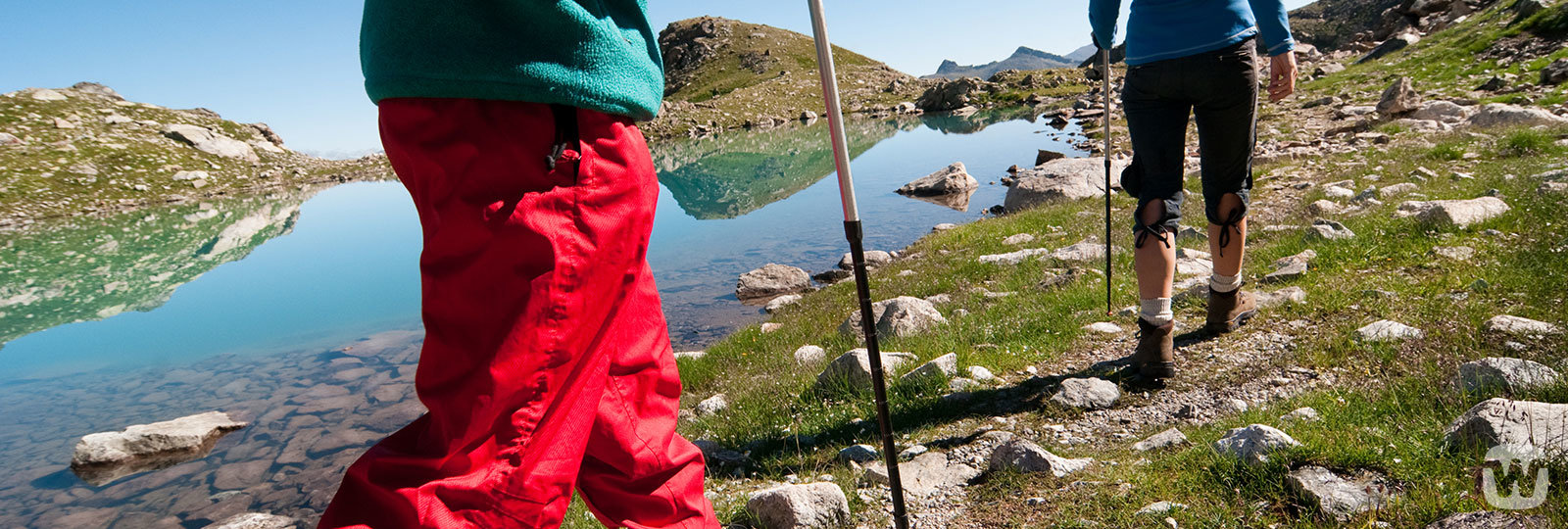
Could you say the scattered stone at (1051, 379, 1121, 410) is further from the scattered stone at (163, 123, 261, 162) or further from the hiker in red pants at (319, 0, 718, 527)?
the scattered stone at (163, 123, 261, 162)

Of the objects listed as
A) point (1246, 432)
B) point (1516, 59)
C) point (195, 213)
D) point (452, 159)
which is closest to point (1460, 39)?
point (1516, 59)

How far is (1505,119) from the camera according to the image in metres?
11.6

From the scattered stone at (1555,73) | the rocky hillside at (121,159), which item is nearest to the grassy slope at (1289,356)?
the scattered stone at (1555,73)

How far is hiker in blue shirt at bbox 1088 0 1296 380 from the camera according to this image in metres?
4.25

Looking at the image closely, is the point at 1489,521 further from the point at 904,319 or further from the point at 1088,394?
the point at 904,319

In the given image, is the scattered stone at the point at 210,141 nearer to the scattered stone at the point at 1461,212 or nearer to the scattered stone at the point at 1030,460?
the scattered stone at the point at 1030,460

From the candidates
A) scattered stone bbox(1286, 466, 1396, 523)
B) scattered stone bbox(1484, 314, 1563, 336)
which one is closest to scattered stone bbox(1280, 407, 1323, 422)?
scattered stone bbox(1286, 466, 1396, 523)

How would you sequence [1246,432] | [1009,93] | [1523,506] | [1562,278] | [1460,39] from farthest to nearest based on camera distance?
[1009,93]
[1460,39]
[1562,278]
[1246,432]
[1523,506]

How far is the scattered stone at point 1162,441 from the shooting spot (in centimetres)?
349

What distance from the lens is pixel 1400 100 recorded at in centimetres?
1530

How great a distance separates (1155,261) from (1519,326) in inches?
63.7

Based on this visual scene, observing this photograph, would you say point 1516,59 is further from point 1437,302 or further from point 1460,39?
point 1437,302

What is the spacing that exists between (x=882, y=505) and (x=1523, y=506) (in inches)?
84.9

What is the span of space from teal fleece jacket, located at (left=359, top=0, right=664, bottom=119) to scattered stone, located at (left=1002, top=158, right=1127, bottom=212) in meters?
13.4
